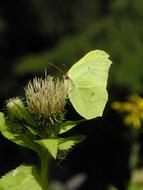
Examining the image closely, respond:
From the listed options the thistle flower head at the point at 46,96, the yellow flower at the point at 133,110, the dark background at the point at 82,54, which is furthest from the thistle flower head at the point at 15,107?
the dark background at the point at 82,54

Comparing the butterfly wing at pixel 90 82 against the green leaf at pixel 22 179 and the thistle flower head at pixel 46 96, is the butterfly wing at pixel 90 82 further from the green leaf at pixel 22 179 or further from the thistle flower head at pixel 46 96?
the green leaf at pixel 22 179

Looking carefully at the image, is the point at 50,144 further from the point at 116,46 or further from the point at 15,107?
the point at 116,46

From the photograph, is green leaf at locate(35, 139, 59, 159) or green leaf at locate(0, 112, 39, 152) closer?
green leaf at locate(35, 139, 59, 159)

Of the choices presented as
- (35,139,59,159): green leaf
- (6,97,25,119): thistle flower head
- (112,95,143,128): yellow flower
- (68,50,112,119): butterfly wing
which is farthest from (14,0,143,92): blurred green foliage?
(35,139,59,159): green leaf

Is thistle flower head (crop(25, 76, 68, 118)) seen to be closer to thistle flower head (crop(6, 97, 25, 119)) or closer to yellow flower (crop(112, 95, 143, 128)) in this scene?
thistle flower head (crop(6, 97, 25, 119))

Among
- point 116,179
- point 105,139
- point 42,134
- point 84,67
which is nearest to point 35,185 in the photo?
point 42,134

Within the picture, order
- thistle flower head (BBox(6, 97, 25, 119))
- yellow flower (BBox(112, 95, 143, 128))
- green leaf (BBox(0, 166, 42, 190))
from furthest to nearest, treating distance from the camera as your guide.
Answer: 1. yellow flower (BBox(112, 95, 143, 128))
2. thistle flower head (BBox(6, 97, 25, 119))
3. green leaf (BBox(0, 166, 42, 190))

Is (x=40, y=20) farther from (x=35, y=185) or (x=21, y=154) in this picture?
(x=35, y=185)
